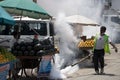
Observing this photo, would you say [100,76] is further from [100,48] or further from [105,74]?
[100,48]

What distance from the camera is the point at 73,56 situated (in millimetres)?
18281

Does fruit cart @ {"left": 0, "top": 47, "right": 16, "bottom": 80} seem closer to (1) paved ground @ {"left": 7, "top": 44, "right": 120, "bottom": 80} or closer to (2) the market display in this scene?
(2) the market display

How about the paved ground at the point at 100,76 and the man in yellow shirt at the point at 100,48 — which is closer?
the paved ground at the point at 100,76

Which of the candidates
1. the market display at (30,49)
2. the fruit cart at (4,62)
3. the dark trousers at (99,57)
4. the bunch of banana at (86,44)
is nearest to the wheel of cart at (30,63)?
the market display at (30,49)

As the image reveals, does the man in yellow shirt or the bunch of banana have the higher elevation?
the man in yellow shirt

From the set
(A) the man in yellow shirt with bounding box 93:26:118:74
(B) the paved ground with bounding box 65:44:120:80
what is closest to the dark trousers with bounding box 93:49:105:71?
(A) the man in yellow shirt with bounding box 93:26:118:74

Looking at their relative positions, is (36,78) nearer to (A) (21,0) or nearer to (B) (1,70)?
(A) (21,0)

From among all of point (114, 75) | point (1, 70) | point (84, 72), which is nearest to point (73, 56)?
point (84, 72)

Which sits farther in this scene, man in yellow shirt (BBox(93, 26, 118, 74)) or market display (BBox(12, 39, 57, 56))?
man in yellow shirt (BBox(93, 26, 118, 74))

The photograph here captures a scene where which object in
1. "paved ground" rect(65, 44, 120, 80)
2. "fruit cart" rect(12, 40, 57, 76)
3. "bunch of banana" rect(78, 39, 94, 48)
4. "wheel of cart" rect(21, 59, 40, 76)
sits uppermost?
"fruit cart" rect(12, 40, 57, 76)

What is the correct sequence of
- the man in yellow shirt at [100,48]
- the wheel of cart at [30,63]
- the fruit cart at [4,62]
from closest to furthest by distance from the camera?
the fruit cart at [4,62] < the wheel of cart at [30,63] < the man in yellow shirt at [100,48]

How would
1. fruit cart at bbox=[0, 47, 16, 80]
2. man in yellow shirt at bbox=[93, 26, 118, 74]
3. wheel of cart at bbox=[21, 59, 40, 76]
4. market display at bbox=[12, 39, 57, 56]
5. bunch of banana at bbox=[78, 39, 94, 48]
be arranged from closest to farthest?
fruit cart at bbox=[0, 47, 16, 80]
market display at bbox=[12, 39, 57, 56]
wheel of cart at bbox=[21, 59, 40, 76]
man in yellow shirt at bbox=[93, 26, 118, 74]
bunch of banana at bbox=[78, 39, 94, 48]

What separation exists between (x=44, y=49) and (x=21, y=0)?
1.68m

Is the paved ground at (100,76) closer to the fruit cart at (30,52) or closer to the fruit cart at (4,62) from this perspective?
the fruit cart at (30,52)
